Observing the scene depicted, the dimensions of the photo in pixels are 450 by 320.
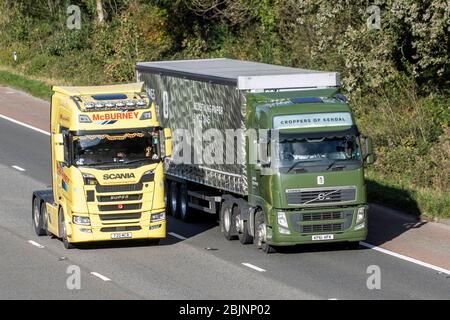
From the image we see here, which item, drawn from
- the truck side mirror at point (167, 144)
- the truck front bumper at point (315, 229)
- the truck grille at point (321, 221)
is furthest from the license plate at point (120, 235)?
the truck grille at point (321, 221)

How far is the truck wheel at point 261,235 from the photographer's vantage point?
24422 mm

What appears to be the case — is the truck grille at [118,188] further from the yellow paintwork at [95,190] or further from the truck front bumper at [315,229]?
the truck front bumper at [315,229]

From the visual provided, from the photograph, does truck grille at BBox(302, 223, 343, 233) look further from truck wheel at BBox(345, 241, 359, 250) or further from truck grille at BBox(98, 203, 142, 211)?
truck grille at BBox(98, 203, 142, 211)

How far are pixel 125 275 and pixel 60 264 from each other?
1.90 m

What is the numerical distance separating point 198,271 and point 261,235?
2287mm

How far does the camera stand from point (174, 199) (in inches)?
1160

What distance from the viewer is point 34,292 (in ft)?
68.2

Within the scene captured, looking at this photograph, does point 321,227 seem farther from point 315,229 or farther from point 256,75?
point 256,75

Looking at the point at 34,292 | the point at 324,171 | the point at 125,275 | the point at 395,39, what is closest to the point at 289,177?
the point at 324,171

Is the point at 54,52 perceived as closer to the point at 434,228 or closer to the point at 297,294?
the point at 434,228

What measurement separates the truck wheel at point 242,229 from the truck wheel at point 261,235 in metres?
0.43

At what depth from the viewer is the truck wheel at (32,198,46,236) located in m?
27.0

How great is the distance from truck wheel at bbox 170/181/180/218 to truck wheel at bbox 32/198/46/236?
3605mm

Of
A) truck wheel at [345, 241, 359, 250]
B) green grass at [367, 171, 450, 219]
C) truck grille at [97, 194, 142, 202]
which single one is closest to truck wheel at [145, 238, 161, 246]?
truck grille at [97, 194, 142, 202]
